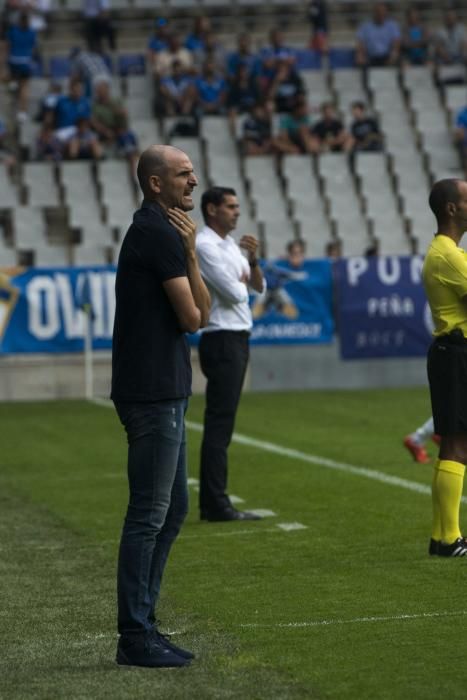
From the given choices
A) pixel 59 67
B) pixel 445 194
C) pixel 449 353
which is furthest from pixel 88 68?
pixel 449 353

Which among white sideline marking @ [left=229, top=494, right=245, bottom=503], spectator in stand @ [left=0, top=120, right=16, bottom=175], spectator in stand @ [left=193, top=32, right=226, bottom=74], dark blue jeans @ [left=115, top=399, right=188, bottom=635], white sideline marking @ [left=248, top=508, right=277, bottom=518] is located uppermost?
spectator in stand @ [left=193, top=32, right=226, bottom=74]

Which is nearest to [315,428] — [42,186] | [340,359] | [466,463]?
[340,359]

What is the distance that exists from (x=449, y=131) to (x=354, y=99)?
6.14ft

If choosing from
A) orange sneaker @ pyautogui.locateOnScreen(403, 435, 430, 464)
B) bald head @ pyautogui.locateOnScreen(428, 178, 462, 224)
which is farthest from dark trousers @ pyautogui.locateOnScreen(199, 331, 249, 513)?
orange sneaker @ pyautogui.locateOnScreen(403, 435, 430, 464)

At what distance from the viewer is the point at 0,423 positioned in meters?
19.0

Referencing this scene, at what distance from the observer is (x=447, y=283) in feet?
28.9

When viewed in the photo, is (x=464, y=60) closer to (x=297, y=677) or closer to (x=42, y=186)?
(x=42, y=186)

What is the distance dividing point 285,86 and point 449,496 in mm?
20905

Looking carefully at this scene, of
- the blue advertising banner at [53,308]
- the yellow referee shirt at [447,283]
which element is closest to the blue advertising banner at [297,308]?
the blue advertising banner at [53,308]

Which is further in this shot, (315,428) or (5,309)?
(5,309)

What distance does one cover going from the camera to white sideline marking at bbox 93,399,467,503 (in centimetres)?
1223

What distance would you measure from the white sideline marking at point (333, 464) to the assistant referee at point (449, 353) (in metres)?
2.21

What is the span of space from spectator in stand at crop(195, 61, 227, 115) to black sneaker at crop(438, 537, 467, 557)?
2060cm

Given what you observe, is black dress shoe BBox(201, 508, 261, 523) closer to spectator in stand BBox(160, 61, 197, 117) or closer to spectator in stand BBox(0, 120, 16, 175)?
spectator in stand BBox(0, 120, 16, 175)
